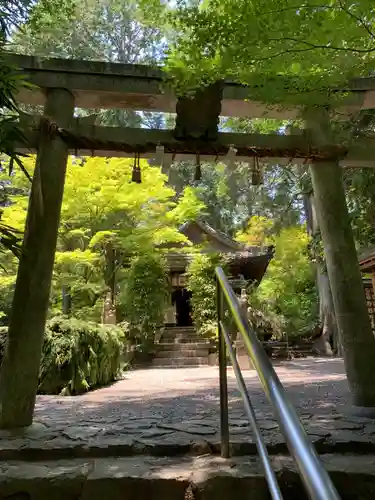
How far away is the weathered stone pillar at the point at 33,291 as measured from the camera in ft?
10.8

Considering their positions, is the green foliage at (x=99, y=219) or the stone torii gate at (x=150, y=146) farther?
the green foliage at (x=99, y=219)

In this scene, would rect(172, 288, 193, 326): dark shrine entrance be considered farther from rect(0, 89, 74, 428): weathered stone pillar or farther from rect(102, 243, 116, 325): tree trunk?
rect(0, 89, 74, 428): weathered stone pillar

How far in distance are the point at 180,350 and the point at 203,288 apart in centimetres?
247

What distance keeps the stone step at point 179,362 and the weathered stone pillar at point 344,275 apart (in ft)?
30.8

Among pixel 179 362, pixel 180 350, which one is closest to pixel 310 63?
pixel 179 362

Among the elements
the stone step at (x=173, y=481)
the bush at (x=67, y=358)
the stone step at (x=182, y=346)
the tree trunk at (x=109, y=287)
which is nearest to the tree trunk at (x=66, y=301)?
the tree trunk at (x=109, y=287)

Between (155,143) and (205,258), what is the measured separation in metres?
11.2

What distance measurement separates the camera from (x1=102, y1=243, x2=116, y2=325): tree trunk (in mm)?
11750

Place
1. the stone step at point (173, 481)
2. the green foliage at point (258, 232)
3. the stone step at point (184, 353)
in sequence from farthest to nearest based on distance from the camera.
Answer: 1. the green foliage at point (258, 232)
2. the stone step at point (184, 353)
3. the stone step at point (173, 481)

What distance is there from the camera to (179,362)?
13.0 meters

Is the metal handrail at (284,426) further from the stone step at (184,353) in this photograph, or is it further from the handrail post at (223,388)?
the stone step at (184,353)

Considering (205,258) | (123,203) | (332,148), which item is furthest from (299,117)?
(205,258)

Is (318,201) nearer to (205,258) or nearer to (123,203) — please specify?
(123,203)

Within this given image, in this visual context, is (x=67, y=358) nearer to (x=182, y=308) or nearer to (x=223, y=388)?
(x=223, y=388)
